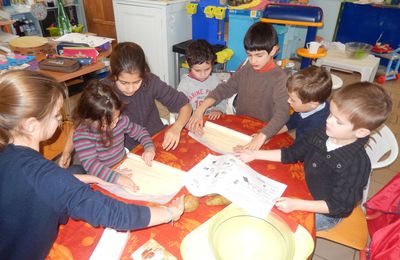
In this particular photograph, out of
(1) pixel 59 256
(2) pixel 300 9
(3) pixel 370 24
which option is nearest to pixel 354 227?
(1) pixel 59 256

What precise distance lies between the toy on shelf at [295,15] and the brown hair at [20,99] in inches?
80.4

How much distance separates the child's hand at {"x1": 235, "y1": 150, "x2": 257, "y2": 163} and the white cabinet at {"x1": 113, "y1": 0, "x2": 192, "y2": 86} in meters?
2.31

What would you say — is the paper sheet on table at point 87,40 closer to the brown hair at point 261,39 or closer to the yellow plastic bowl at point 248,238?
the brown hair at point 261,39

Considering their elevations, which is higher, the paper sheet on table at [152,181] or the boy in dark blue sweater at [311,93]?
the boy in dark blue sweater at [311,93]

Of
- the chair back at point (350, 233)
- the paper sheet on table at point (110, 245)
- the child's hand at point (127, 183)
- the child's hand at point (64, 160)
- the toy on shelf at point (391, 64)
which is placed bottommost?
the toy on shelf at point (391, 64)

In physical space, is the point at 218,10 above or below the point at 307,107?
above

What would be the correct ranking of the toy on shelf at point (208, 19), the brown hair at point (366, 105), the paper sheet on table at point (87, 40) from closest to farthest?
the brown hair at point (366, 105) → the paper sheet on table at point (87, 40) → the toy on shelf at point (208, 19)

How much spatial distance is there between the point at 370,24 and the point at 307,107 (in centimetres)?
Result: 336

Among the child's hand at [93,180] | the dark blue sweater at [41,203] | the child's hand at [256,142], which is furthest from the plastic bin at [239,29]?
the dark blue sweater at [41,203]

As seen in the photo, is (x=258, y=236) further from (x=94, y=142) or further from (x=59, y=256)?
(x=94, y=142)

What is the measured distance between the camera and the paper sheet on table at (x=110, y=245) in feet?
2.35

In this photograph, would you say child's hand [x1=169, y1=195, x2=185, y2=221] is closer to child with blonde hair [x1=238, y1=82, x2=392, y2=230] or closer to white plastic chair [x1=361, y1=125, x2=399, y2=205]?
child with blonde hair [x1=238, y1=82, x2=392, y2=230]

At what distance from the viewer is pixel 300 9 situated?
2.25 m

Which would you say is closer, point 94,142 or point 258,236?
point 258,236
